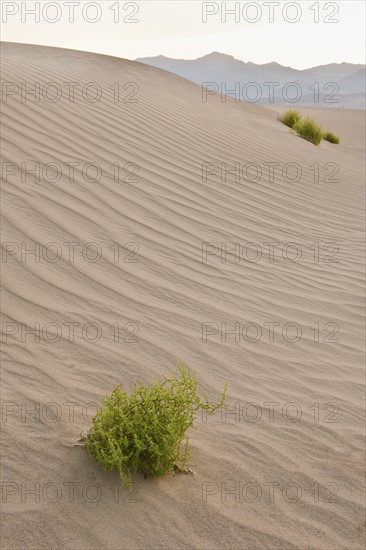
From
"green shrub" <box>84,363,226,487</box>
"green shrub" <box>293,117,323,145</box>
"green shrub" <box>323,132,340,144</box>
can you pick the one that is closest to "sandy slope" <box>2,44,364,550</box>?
"green shrub" <box>84,363,226,487</box>

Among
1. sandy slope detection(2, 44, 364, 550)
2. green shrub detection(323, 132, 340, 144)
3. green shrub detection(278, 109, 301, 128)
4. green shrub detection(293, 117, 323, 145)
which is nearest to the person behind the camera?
sandy slope detection(2, 44, 364, 550)

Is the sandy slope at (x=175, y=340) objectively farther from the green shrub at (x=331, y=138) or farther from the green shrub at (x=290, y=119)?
the green shrub at (x=331, y=138)

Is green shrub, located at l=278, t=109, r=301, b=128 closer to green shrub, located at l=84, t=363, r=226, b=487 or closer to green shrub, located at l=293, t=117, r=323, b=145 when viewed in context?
green shrub, located at l=293, t=117, r=323, b=145

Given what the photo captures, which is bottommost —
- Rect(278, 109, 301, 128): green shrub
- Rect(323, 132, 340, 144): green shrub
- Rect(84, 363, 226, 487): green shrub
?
Rect(84, 363, 226, 487): green shrub

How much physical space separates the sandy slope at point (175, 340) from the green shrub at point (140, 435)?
7 cm

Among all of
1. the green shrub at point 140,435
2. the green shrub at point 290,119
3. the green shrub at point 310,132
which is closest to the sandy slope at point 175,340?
the green shrub at point 140,435

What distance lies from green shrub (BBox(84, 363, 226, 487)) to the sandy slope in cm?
7

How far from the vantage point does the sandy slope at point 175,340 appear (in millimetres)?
2189

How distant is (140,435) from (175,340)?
3.50ft

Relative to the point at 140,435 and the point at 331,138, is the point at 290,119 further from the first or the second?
the point at 140,435

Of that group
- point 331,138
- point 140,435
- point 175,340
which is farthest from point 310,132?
point 140,435

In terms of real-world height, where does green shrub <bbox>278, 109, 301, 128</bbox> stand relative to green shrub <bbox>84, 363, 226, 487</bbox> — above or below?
above

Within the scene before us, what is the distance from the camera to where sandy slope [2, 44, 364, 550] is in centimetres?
219

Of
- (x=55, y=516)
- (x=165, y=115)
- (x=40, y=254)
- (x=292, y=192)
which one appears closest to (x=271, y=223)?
(x=292, y=192)
